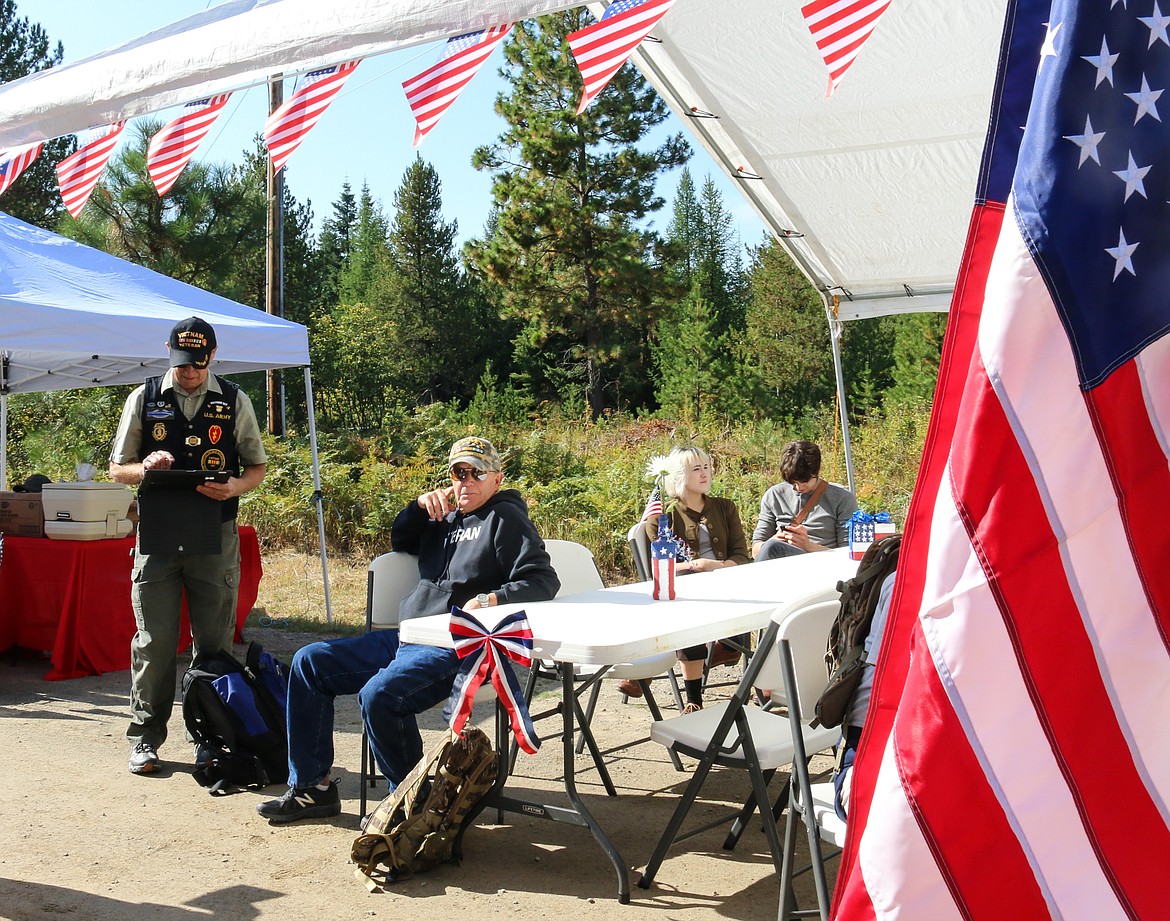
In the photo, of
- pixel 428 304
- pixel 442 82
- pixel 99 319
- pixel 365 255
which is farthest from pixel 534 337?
pixel 442 82

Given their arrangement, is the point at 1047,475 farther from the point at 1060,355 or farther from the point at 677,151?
the point at 677,151

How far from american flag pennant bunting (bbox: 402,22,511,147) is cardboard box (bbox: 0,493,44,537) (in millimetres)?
4398

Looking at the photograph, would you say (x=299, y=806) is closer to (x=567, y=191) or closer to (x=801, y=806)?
(x=801, y=806)

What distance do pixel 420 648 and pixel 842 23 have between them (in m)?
2.35

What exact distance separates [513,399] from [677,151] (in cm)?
669

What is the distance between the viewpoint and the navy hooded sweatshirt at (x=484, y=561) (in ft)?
12.6

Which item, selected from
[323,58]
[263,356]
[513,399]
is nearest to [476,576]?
[323,58]

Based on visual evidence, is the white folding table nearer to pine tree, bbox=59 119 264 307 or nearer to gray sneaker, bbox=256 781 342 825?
gray sneaker, bbox=256 781 342 825

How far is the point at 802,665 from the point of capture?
2.86 m

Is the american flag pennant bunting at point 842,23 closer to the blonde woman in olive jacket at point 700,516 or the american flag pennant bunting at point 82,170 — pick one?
the american flag pennant bunting at point 82,170

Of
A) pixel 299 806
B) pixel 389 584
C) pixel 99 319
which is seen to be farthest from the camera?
pixel 99 319

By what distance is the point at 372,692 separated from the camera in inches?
138

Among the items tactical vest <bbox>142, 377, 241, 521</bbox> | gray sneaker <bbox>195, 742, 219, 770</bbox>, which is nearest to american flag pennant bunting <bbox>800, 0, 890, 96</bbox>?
tactical vest <bbox>142, 377, 241, 521</bbox>

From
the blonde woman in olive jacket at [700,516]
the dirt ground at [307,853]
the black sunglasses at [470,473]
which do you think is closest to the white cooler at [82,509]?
the dirt ground at [307,853]
